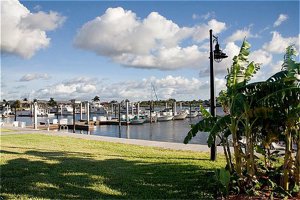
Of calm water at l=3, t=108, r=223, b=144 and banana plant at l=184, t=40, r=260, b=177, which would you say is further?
calm water at l=3, t=108, r=223, b=144

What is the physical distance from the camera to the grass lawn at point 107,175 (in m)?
7.68

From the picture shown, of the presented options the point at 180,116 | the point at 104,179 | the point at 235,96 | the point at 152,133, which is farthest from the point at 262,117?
the point at 180,116

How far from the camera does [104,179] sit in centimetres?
902

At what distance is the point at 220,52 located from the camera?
12.4 metres

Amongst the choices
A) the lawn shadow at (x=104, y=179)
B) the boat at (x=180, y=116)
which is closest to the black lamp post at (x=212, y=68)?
the lawn shadow at (x=104, y=179)

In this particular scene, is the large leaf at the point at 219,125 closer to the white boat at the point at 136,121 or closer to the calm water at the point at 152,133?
the calm water at the point at 152,133

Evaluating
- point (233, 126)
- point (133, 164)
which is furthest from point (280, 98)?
point (133, 164)

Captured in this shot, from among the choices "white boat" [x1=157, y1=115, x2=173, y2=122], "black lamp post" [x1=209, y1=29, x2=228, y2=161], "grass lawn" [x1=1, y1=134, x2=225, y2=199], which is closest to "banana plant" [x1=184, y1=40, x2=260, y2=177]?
"grass lawn" [x1=1, y1=134, x2=225, y2=199]

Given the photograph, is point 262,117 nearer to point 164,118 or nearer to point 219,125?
point 219,125

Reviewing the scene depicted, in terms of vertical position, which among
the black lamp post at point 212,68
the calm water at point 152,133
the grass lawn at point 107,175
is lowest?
the calm water at point 152,133

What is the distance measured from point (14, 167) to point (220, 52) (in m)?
8.21

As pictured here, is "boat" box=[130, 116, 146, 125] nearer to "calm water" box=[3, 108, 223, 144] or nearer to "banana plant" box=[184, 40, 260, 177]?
"calm water" box=[3, 108, 223, 144]

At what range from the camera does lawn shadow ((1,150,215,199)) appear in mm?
7660

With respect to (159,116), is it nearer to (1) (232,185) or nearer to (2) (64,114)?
(2) (64,114)
